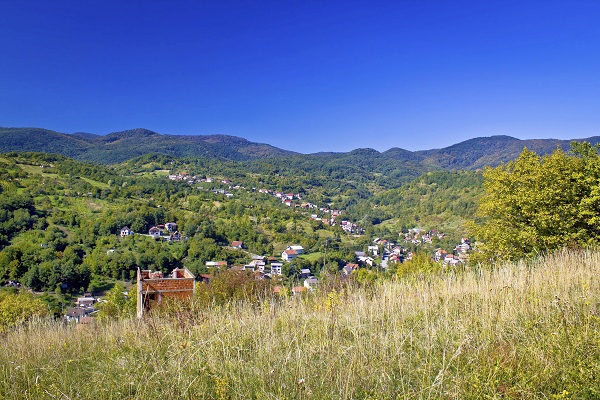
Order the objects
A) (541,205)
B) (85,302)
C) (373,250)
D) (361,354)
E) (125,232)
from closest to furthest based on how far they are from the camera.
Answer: (361,354) < (541,205) < (85,302) < (125,232) < (373,250)

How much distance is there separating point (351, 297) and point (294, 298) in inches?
24.6

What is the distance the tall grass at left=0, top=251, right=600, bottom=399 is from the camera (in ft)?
5.83

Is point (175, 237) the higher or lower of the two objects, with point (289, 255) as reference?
higher

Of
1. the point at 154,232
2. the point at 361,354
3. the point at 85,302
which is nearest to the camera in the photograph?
the point at 361,354

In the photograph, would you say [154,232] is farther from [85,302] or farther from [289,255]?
[85,302]

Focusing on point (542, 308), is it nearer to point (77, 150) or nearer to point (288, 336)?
point (288, 336)

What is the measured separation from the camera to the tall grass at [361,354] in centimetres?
178

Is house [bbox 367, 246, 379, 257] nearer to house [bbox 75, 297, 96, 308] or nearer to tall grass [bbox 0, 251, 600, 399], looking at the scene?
house [bbox 75, 297, 96, 308]

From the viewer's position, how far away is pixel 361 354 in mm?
2045

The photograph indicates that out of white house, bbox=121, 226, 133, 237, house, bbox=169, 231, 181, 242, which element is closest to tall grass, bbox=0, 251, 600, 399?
house, bbox=169, 231, 181, 242

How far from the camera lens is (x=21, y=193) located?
5297 cm

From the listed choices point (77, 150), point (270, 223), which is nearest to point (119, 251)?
point (270, 223)

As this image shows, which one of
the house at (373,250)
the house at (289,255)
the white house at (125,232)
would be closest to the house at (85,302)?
the white house at (125,232)

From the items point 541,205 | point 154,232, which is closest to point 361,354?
point 541,205
